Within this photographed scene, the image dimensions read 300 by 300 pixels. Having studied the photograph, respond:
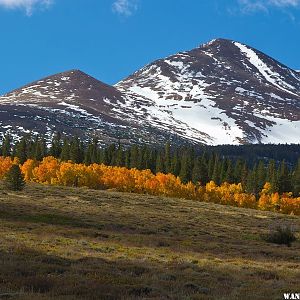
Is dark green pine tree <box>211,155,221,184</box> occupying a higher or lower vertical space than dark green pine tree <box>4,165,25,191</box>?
higher

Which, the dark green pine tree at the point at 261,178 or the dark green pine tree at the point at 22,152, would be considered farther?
the dark green pine tree at the point at 22,152

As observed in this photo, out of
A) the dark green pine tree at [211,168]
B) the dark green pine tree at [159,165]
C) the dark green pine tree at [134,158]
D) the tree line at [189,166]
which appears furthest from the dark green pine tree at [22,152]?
the dark green pine tree at [211,168]

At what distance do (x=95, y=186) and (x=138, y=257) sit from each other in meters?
116

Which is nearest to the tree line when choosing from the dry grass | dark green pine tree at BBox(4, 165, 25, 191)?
dark green pine tree at BBox(4, 165, 25, 191)

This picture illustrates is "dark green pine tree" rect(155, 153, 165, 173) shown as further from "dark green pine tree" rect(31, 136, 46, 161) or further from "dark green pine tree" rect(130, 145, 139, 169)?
"dark green pine tree" rect(31, 136, 46, 161)

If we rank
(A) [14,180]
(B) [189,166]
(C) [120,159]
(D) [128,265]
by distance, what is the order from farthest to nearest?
(C) [120,159] → (B) [189,166] → (A) [14,180] → (D) [128,265]

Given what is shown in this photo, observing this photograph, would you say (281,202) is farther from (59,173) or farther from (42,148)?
(42,148)

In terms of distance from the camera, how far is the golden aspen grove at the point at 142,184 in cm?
14512

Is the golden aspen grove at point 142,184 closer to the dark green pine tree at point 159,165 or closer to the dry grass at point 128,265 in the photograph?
the dark green pine tree at point 159,165

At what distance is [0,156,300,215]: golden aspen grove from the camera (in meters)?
145

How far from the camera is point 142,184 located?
149 meters

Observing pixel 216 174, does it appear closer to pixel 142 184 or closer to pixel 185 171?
pixel 185 171

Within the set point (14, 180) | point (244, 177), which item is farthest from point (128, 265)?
point (244, 177)

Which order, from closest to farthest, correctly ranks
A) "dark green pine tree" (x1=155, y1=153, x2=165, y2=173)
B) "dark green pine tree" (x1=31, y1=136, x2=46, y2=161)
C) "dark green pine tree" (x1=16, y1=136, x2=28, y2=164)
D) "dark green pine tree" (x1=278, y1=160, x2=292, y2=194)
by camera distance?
1. "dark green pine tree" (x1=278, y1=160, x2=292, y2=194)
2. "dark green pine tree" (x1=16, y1=136, x2=28, y2=164)
3. "dark green pine tree" (x1=31, y1=136, x2=46, y2=161)
4. "dark green pine tree" (x1=155, y1=153, x2=165, y2=173)
